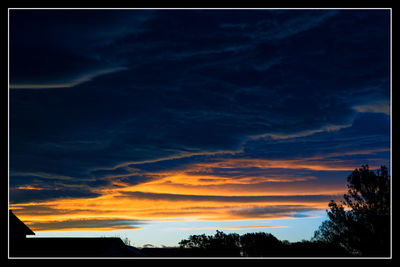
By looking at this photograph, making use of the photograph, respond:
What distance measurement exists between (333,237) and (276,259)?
46.8 meters

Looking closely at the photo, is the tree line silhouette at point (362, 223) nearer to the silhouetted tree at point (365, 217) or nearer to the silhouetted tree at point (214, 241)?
the silhouetted tree at point (365, 217)

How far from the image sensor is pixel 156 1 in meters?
6.16

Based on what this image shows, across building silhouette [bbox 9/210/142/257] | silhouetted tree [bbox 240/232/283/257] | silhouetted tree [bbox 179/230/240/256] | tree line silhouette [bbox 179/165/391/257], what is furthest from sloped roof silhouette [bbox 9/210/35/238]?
silhouetted tree [bbox 179/230/240/256]

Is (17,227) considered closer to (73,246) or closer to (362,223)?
(73,246)

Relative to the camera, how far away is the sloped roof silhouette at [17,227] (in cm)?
3053

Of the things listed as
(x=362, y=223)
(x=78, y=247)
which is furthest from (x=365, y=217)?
(x=78, y=247)

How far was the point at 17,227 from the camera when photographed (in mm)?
31094

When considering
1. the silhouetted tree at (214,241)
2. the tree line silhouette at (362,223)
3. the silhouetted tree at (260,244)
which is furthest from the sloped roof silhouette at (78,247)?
the silhouetted tree at (214,241)

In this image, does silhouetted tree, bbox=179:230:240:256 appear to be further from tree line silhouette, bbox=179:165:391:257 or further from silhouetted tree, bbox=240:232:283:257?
tree line silhouette, bbox=179:165:391:257

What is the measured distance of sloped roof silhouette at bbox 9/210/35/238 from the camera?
30.5 m

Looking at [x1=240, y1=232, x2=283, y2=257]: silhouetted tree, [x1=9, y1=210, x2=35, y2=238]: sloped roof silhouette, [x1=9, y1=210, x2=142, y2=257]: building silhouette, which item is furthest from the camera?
[x1=240, y1=232, x2=283, y2=257]: silhouetted tree

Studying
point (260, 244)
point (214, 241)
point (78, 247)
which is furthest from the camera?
point (214, 241)
